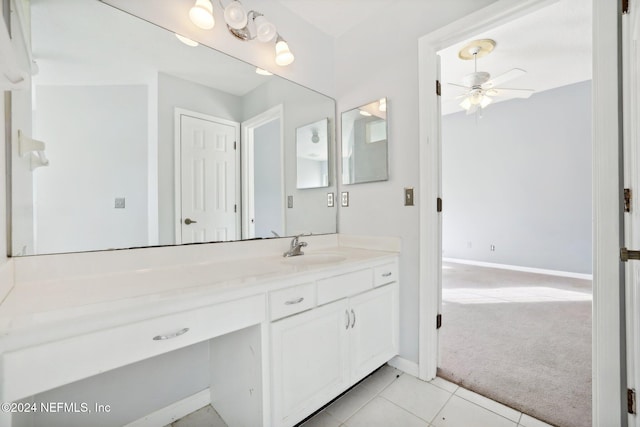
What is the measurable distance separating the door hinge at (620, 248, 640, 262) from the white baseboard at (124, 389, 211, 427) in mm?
1960

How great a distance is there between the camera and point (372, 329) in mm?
1593

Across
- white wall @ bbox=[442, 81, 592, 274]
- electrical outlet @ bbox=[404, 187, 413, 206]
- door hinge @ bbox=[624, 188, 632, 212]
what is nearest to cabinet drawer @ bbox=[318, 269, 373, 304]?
electrical outlet @ bbox=[404, 187, 413, 206]

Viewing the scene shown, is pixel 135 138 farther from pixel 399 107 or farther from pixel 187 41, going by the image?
pixel 399 107

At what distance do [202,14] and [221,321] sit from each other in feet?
4.95

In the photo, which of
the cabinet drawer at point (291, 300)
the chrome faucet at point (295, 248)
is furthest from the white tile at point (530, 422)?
the chrome faucet at point (295, 248)

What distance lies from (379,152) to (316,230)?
75 cm

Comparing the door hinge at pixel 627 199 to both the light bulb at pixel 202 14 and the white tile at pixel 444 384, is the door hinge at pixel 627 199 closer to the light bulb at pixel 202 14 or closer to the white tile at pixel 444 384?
the white tile at pixel 444 384

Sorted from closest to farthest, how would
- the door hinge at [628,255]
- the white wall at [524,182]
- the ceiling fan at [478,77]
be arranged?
the door hinge at [628,255], the ceiling fan at [478,77], the white wall at [524,182]

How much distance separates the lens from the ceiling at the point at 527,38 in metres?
1.92

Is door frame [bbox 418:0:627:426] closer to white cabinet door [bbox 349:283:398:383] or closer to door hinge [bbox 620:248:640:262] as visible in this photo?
door hinge [bbox 620:248:640:262]

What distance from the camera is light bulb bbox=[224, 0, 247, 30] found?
147 centimetres

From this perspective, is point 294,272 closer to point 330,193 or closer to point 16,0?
point 330,193

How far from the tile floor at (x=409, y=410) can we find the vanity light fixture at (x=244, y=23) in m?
2.06

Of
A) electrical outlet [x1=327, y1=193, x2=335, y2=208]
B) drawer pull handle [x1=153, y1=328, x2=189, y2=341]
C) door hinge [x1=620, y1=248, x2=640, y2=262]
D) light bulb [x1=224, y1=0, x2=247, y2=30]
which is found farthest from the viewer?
electrical outlet [x1=327, y1=193, x2=335, y2=208]
